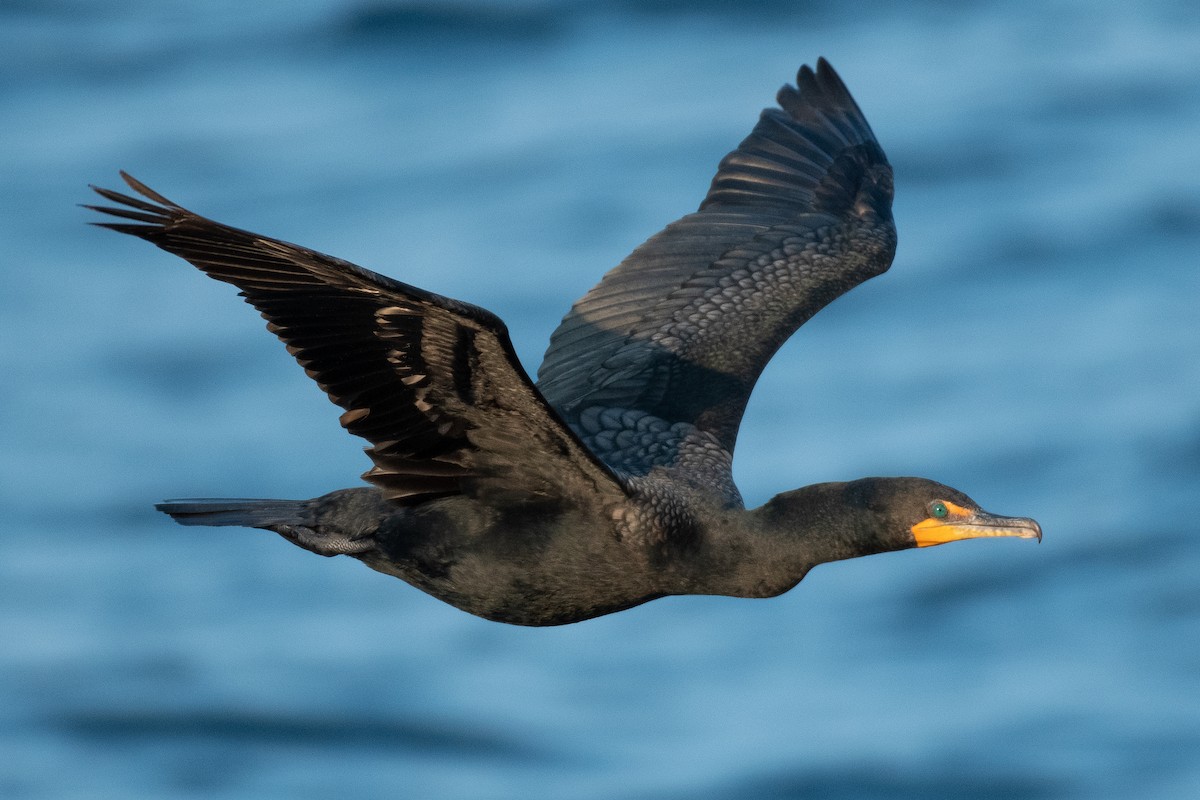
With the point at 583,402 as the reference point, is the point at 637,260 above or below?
above

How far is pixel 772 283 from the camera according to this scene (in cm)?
1494

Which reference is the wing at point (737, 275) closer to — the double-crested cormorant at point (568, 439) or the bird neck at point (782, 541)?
the double-crested cormorant at point (568, 439)

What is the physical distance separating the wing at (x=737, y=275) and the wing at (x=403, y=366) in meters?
1.37

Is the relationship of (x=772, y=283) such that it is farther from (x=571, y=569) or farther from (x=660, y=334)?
(x=571, y=569)

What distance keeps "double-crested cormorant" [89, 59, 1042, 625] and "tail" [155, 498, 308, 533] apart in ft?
0.06

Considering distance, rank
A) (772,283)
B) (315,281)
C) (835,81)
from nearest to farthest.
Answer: (315,281), (772,283), (835,81)

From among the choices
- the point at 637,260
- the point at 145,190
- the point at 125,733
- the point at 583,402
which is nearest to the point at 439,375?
the point at 145,190

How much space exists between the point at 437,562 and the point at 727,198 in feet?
15.3

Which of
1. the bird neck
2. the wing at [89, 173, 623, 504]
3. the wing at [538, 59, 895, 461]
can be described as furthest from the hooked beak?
the wing at [538, 59, 895, 461]

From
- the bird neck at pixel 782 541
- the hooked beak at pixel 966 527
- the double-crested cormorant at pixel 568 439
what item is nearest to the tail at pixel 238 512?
the double-crested cormorant at pixel 568 439

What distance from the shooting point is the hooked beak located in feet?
38.3

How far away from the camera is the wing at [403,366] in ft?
33.6

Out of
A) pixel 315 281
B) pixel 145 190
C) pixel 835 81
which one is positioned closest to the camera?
pixel 145 190

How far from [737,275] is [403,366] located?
442 centimetres
